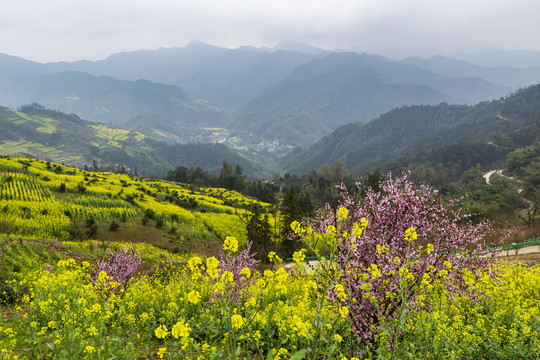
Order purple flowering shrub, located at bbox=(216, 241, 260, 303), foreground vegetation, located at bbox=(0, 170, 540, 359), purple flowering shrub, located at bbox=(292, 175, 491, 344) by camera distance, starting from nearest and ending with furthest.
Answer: purple flowering shrub, located at bbox=(216, 241, 260, 303), foreground vegetation, located at bbox=(0, 170, 540, 359), purple flowering shrub, located at bbox=(292, 175, 491, 344)

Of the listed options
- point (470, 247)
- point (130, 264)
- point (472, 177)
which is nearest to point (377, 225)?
point (470, 247)

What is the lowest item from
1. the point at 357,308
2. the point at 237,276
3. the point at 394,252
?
the point at 237,276

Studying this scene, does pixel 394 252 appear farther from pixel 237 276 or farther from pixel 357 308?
pixel 237 276

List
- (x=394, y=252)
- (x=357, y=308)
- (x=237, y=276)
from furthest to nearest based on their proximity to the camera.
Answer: (x=237, y=276)
(x=394, y=252)
(x=357, y=308)

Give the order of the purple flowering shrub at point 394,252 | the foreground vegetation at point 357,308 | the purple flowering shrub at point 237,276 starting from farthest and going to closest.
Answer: the purple flowering shrub at point 394,252, the foreground vegetation at point 357,308, the purple flowering shrub at point 237,276

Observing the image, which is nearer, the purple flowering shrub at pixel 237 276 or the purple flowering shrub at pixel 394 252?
the purple flowering shrub at pixel 237 276

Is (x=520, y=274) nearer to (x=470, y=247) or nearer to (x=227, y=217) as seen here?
(x=470, y=247)

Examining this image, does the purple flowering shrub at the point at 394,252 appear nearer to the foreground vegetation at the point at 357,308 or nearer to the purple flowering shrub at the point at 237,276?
the foreground vegetation at the point at 357,308

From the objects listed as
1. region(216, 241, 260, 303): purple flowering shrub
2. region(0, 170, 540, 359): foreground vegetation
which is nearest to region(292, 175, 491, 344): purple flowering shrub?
region(0, 170, 540, 359): foreground vegetation

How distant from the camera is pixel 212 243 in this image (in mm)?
37625

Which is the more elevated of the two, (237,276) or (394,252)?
(394,252)

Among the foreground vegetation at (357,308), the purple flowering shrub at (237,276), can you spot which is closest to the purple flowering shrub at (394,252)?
the foreground vegetation at (357,308)

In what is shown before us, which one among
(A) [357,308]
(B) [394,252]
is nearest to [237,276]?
(A) [357,308]

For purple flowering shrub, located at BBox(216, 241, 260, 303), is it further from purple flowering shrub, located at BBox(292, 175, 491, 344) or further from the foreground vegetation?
purple flowering shrub, located at BBox(292, 175, 491, 344)
